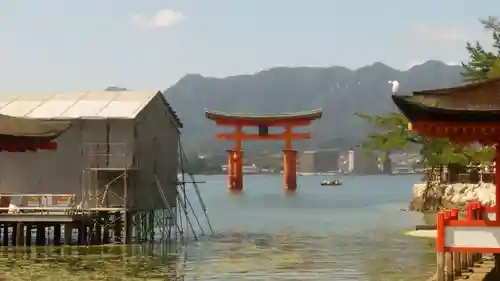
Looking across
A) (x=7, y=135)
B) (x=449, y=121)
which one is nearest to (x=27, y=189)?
(x=7, y=135)

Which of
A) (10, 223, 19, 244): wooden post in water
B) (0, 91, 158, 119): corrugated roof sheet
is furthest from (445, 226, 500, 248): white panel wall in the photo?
(10, 223, 19, 244): wooden post in water

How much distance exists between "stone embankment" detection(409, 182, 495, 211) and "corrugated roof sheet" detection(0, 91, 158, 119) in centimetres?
2331

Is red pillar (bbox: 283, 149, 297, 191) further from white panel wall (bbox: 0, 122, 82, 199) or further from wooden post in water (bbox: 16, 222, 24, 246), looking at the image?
wooden post in water (bbox: 16, 222, 24, 246)

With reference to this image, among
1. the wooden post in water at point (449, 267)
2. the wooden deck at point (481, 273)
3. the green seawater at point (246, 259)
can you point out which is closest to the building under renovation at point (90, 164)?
the green seawater at point (246, 259)

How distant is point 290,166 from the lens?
117188 mm

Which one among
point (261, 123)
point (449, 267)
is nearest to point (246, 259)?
point (449, 267)

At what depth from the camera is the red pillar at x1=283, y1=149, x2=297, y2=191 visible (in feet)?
376

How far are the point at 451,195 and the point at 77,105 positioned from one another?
3115cm

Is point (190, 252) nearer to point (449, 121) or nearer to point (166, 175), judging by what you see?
point (166, 175)

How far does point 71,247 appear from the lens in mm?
34125

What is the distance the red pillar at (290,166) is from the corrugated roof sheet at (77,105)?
7500 cm

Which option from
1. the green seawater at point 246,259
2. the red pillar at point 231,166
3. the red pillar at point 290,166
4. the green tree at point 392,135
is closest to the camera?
the green seawater at point 246,259

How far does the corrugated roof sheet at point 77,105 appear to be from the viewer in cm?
3588

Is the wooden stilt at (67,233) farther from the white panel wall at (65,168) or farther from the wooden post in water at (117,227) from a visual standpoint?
the wooden post in water at (117,227)
